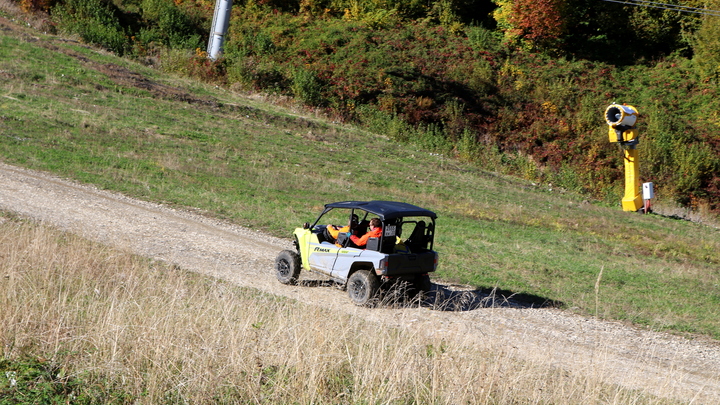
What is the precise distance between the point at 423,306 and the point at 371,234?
1695 millimetres

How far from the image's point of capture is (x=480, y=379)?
641 centimetres

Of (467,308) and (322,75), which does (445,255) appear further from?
(322,75)

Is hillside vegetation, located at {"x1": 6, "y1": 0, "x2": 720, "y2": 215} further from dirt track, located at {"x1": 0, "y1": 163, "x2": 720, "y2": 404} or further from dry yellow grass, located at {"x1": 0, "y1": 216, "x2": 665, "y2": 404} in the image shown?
dry yellow grass, located at {"x1": 0, "y1": 216, "x2": 665, "y2": 404}

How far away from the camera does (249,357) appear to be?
6.42 metres

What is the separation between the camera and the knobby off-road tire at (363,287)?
11.2 metres

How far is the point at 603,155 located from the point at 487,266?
79.7 feet

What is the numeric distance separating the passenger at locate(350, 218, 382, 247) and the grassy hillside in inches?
135

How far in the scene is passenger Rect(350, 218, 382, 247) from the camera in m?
11.4

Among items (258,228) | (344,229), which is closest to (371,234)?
(344,229)

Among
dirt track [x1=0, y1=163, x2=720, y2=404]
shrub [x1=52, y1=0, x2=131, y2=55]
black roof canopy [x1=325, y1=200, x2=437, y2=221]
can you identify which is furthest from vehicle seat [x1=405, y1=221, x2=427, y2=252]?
shrub [x1=52, y1=0, x2=131, y2=55]

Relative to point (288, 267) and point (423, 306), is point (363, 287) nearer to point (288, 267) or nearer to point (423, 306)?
point (423, 306)

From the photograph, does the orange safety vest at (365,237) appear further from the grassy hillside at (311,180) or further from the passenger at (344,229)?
the grassy hillside at (311,180)

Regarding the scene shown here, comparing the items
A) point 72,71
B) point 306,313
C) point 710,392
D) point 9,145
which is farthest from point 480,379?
point 72,71

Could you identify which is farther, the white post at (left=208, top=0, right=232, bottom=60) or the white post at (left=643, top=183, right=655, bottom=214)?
the white post at (left=208, top=0, right=232, bottom=60)
